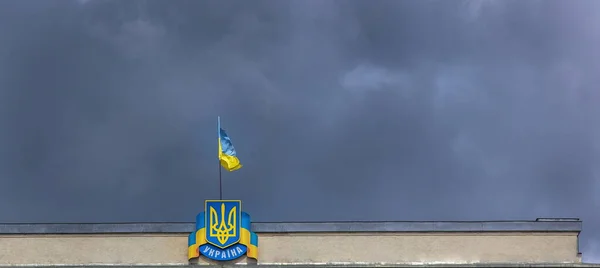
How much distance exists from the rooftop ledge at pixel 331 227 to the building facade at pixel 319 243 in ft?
0.12

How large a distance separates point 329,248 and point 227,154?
5523 mm

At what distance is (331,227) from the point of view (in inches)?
2003

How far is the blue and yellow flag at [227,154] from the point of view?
173ft

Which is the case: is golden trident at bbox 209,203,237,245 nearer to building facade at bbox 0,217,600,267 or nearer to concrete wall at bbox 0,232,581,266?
building facade at bbox 0,217,600,267

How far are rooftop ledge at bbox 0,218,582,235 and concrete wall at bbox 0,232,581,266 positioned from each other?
0.56 ft

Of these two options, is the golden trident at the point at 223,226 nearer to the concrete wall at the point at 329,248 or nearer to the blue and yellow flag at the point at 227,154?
the concrete wall at the point at 329,248

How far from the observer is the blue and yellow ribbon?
5003 centimetres

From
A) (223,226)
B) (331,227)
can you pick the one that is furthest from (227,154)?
(331,227)

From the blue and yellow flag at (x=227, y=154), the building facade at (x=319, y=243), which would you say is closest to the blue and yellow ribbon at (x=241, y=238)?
the building facade at (x=319, y=243)

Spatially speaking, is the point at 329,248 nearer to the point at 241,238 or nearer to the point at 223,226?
the point at 241,238

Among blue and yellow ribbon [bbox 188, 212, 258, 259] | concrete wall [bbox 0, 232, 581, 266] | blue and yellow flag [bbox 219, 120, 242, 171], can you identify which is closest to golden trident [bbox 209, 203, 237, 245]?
blue and yellow ribbon [bbox 188, 212, 258, 259]

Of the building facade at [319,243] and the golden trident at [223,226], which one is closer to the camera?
the golden trident at [223,226]

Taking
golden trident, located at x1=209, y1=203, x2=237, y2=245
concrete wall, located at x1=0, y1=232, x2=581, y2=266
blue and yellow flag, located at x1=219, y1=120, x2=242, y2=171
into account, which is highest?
blue and yellow flag, located at x1=219, y1=120, x2=242, y2=171

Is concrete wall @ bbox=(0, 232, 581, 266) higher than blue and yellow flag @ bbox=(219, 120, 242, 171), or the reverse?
blue and yellow flag @ bbox=(219, 120, 242, 171)
